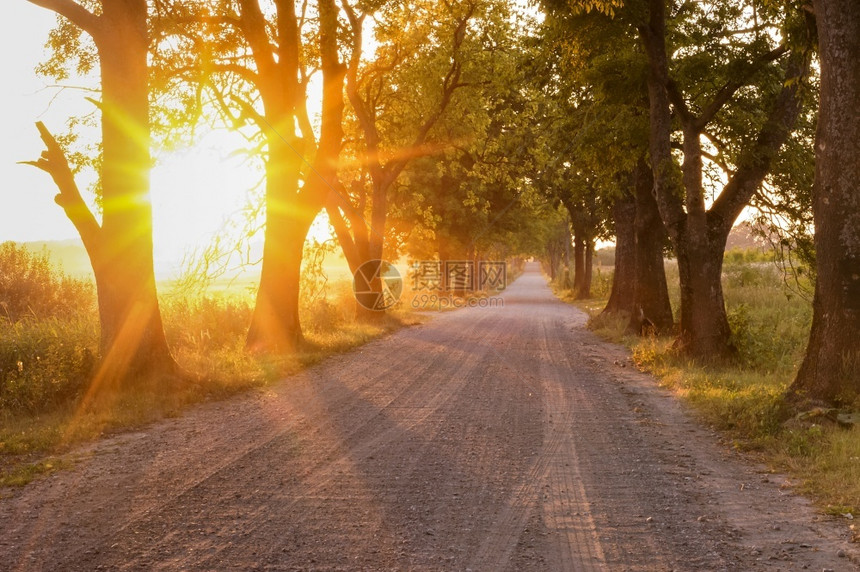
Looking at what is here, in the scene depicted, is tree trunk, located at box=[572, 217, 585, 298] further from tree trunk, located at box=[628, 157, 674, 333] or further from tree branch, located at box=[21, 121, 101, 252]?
tree branch, located at box=[21, 121, 101, 252]

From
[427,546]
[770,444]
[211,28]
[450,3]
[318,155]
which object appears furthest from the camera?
[450,3]

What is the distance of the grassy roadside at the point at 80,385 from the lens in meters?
7.62

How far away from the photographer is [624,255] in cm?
2405

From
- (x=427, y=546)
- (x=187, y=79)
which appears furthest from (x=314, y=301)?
(x=427, y=546)

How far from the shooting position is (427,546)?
188 inches

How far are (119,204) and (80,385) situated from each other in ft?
8.62

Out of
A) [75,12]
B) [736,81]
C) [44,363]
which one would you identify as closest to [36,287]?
[44,363]

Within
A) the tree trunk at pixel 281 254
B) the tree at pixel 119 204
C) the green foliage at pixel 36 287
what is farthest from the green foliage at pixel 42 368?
the green foliage at pixel 36 287

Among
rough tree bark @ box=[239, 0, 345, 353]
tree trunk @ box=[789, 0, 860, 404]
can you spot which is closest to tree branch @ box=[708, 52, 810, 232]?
tree trunk @ box=[789, 0, 860, 404]

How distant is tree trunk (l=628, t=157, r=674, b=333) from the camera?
1844 centimetres

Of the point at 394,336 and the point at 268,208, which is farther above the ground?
the point at 268,208

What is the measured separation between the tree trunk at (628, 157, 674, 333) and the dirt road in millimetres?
8467

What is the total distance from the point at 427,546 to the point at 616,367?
33.0ft

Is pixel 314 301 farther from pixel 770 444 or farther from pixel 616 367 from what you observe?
pixel 770 444
